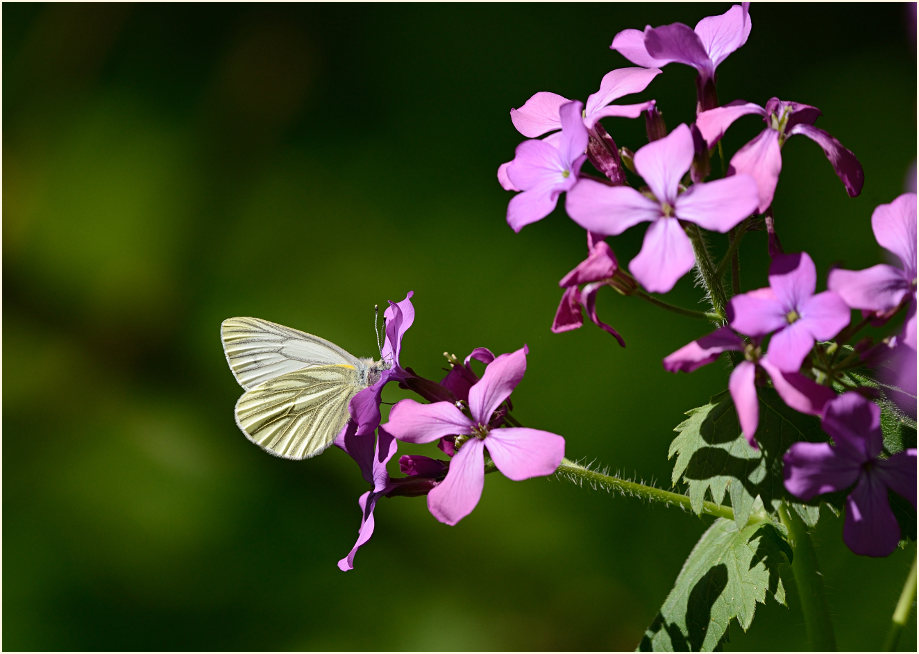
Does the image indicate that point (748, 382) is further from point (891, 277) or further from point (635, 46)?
point (635, 46)

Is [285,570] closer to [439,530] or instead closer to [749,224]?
[439,530]

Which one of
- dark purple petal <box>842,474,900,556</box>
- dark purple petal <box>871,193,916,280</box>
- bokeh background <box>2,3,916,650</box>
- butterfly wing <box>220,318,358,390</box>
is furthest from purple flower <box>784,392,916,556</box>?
bokeh background <box>2,3,916,650</box>

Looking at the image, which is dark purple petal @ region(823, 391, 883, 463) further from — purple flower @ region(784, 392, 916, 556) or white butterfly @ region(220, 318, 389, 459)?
white butterfly @ region(220, 318, 389, 459)

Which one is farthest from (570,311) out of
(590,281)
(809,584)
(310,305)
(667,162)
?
(310,305)

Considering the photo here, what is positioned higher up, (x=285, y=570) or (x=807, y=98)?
(x=807, y=98)

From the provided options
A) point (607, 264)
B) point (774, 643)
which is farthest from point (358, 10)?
point (774, 643)
